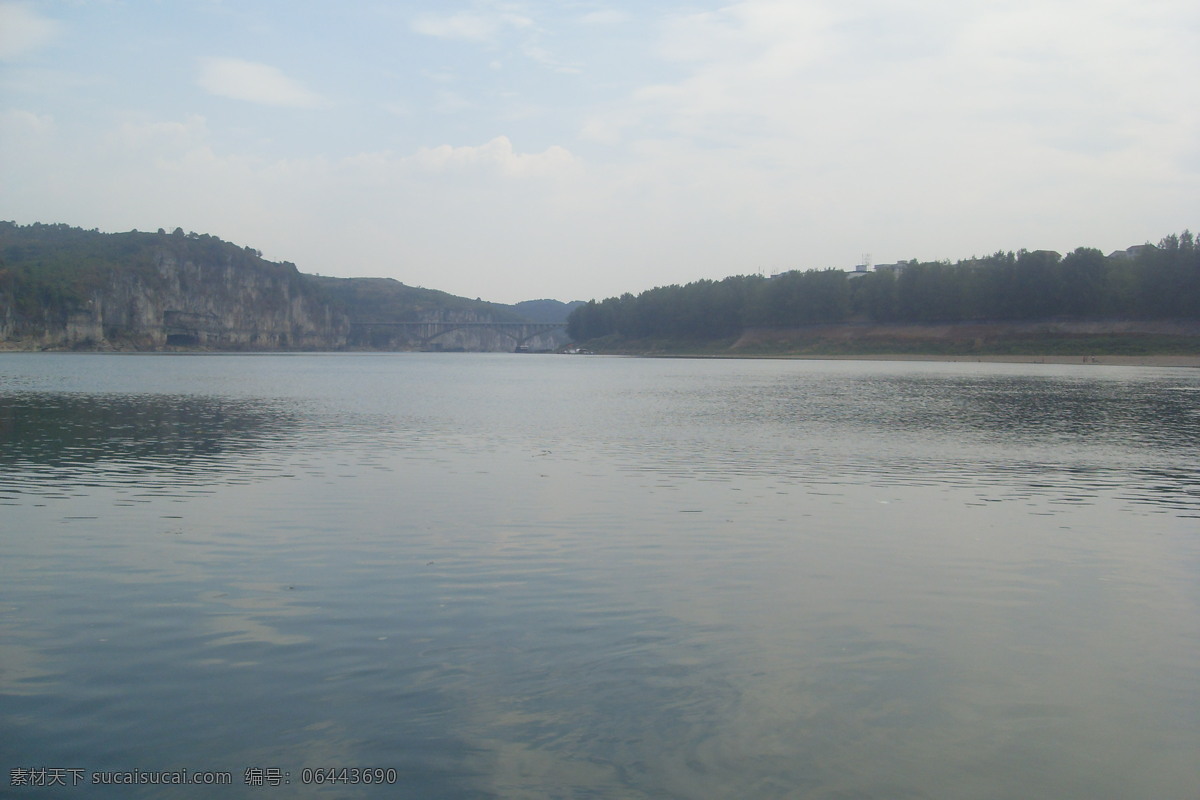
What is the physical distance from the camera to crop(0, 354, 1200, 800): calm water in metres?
8.48

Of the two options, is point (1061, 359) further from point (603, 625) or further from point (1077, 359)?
point (603, 625)

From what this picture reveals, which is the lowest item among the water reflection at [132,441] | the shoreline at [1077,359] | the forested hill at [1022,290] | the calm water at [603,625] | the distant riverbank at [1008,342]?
the calm water at [603,625]

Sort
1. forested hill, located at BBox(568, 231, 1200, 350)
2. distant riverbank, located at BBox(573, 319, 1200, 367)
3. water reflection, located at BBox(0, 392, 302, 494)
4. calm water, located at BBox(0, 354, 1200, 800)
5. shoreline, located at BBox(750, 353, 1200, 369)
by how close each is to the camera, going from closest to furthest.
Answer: calm water, located at BBox(0, 354, 1200, 800)
water reflection, located at BBox(0, 392, 302, 494)
shoreline, located at BBox(750, 353, 1200, 369)
distant riverbank, located at BBox(573, 319, 1200, 367)
forested hill, located at BBox(568, 231, 1200, 350)

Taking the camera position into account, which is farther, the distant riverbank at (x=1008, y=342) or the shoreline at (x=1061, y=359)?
the distant riverbank at (x=1008, y=342)

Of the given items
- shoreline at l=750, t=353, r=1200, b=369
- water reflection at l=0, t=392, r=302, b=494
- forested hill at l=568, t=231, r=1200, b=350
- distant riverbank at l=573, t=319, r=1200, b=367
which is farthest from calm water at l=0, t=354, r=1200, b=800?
forested hill at l=568, t=231, r=1200, b=350

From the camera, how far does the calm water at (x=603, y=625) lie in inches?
334

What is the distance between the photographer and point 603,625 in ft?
39.8

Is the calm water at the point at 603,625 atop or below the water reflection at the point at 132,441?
below

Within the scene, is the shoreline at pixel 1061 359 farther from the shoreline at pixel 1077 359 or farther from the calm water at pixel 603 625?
the calm water at pixel 603 625

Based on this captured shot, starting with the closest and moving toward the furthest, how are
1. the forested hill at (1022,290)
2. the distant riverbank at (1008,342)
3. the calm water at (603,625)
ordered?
the calm water at (603,625)
the distant riverbank at (1008,342)
the forested hill at (1022,290)

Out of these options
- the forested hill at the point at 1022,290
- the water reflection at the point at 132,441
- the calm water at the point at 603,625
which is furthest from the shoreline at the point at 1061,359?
the water reflection at the point at 132,441

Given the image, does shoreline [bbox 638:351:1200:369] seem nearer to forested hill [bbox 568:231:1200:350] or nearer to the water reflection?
forested hill [bbox 568:231:1200:350]

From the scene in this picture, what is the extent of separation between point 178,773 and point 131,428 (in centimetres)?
3269

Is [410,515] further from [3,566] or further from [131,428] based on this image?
[131,428]
